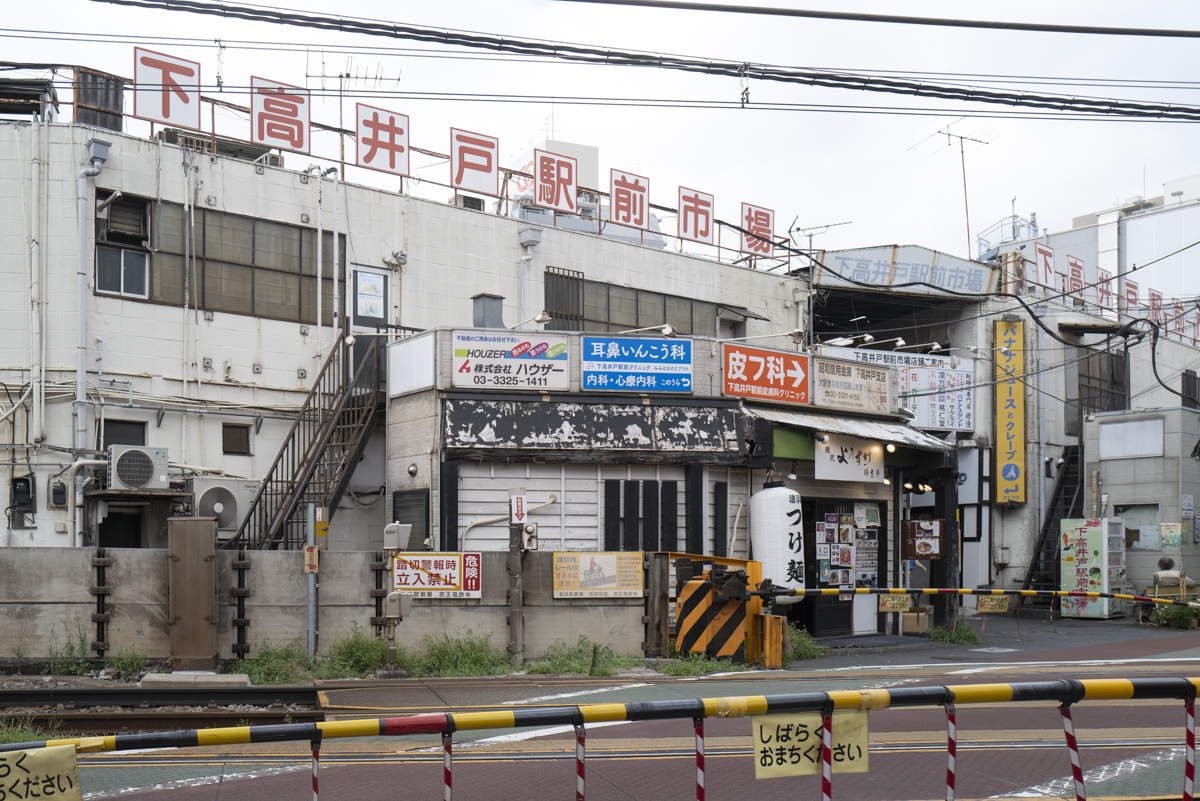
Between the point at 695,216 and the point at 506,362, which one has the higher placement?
the point at 695,216

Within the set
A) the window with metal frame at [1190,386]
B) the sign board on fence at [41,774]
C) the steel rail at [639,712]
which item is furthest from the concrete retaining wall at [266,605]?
the window with metal frame at [1190,386]

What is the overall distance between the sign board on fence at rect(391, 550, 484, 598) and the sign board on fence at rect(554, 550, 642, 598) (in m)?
1.29

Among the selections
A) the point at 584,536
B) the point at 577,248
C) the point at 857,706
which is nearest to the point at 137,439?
the point at 584,536

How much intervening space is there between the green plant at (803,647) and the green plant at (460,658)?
4920 millimetres

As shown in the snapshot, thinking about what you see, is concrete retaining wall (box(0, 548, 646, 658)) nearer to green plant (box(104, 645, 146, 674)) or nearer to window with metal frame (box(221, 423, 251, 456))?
green plant (box(104, 645, 146, 674))

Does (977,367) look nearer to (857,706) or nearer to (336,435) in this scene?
(336,435)

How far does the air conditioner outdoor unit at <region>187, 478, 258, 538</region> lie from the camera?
19.1m

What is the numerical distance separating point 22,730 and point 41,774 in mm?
5957

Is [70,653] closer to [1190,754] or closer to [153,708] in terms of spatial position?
[153,708]

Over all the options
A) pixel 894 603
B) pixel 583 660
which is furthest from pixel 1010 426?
pixel 583 660

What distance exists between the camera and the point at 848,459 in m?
20.2

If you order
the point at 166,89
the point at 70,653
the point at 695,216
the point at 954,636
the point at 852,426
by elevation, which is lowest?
the point at 954,636

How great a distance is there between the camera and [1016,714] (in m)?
11.6

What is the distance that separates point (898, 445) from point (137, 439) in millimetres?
14909
